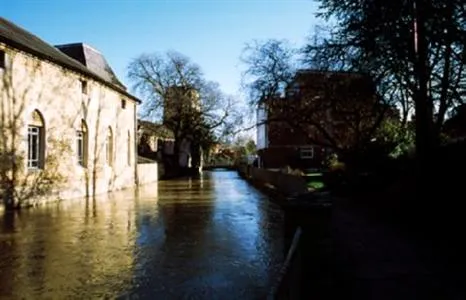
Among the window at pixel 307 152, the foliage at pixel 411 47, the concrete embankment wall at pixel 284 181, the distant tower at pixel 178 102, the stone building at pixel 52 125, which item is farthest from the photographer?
the window at pixel 307 152

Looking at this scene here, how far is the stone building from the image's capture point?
21.0 meters

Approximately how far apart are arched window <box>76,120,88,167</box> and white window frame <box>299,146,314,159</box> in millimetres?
36014

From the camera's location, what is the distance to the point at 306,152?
62.6 metres

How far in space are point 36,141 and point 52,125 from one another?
4.08 ft

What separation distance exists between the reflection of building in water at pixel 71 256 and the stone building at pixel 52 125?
509 cm

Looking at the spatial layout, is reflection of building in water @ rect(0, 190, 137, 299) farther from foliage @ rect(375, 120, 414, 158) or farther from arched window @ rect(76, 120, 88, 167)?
foliage @ rect(375, 120, 414, 158)

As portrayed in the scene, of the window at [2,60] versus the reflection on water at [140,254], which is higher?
the window at [2,60]

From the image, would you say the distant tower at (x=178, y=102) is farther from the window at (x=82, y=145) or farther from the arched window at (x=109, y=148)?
the window at (x=82, y=145)

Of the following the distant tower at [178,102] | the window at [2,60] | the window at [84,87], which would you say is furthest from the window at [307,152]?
the window at [2,60]

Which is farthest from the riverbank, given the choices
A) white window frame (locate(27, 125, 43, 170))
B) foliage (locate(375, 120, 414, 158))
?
→ white window frame (locate(27, 125, 43, 170))

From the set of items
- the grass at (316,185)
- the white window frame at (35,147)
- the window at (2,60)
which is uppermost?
the window at (2,60)

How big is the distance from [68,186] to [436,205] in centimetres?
1874

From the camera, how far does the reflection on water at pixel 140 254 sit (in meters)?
7.54

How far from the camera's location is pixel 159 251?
1062 cm
